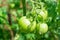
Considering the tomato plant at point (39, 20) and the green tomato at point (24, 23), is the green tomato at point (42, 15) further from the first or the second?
the green tomato at point (24, 23)

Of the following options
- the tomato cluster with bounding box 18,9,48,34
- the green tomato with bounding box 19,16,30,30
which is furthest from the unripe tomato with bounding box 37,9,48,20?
the green tomato with bounding box 19,16,30,30

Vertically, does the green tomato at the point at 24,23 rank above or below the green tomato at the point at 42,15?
below

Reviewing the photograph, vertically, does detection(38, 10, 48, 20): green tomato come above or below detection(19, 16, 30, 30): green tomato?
above

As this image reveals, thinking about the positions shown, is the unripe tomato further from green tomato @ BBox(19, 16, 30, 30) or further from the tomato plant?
green tomato @ BBox(19, 16, 30, 30)

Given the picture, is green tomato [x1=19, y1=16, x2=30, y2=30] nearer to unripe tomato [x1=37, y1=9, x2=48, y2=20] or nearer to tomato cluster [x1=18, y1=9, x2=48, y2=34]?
tomato cluster [x1=18, y1=9, x2=48, y2=34]

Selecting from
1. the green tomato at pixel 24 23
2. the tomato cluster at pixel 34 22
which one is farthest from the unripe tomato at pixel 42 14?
the green tomato at pixel 24 23

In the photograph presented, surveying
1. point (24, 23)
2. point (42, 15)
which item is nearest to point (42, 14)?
point (42, 15)

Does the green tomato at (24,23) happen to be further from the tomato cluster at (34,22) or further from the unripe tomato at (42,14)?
the unripe tomato at (42,14)

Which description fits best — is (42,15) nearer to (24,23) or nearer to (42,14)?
(42,14)
